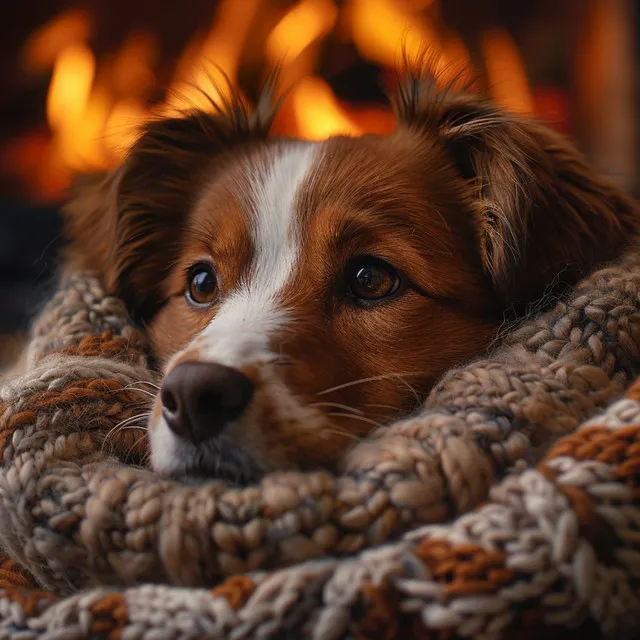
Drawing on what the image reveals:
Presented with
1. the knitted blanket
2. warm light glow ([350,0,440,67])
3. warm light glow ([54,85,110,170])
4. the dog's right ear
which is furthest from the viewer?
warm light glow ([54,85,110,170])

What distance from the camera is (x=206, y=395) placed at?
2.79 feet

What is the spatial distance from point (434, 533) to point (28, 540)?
0.45 m

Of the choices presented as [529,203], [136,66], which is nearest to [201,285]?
[529,203]

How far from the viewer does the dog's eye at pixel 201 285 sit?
1233 mm

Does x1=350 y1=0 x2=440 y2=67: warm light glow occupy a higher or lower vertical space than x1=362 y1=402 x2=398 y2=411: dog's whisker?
higher

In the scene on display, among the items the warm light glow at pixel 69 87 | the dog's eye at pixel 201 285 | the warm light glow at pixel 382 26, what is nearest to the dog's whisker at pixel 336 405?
the dog's eye at pixel 201 285

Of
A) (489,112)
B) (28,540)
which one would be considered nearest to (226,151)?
(489,112)

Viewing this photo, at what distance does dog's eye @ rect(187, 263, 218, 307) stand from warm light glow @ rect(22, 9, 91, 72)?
1.97 meters

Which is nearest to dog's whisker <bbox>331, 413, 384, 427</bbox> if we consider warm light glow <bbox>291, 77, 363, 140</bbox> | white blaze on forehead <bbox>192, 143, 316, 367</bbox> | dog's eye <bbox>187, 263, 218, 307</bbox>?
white blaze on forehead <bbox>192, 143, 316, 367</bbox>

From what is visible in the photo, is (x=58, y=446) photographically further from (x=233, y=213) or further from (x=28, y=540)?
(x=233, y=213)

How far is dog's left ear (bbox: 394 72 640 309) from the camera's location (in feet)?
3.48

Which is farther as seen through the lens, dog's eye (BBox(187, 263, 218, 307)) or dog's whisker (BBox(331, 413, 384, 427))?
dog's eye (BBox(187, 263, 218, 307))

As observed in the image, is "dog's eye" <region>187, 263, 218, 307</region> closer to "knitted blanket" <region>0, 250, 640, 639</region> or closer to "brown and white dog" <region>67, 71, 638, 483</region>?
"brown and white dog" <region>67, 71, 638, 483</region>

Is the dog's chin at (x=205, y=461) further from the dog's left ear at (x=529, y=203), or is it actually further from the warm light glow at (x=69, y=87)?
the warm light glow at (x=69, y=87)
